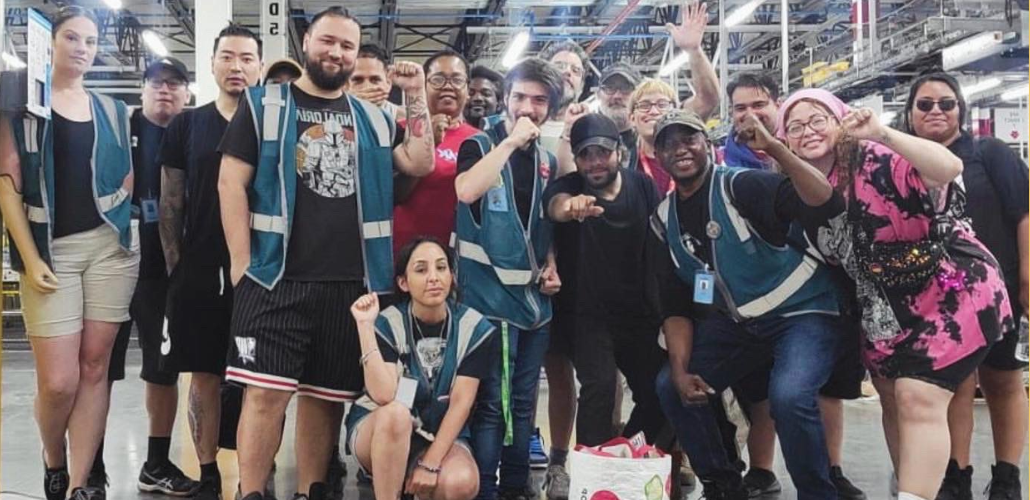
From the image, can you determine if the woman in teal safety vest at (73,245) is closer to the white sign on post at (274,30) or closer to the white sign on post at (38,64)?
the white sign on post at (38,64)

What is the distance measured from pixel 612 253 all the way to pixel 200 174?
4.61 ft

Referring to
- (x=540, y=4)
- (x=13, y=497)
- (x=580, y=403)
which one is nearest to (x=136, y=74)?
(x=540, y=4)

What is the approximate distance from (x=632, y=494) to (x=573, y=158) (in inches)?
44.3

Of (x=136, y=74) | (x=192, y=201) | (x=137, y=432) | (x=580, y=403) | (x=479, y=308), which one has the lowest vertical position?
(x=137, y=432)

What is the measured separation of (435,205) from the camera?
11.9 feet

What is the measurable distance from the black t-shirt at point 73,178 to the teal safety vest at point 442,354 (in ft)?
3.31

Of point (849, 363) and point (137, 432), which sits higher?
point (849, 363)

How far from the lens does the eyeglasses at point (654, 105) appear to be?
3.89 m

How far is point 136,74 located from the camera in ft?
42.2

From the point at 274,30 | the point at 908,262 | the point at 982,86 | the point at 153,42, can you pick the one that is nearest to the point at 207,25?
the point at 274,30

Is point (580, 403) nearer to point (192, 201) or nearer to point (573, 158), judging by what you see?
point (573, 158)

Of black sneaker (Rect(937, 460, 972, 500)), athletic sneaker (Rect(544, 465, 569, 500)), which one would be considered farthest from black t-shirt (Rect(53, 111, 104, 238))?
black sneaker (Rect(937, 460, 972, 500))

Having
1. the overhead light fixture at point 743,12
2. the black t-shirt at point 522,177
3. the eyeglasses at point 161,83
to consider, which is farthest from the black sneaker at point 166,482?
the overhead light fixture at point 743,12

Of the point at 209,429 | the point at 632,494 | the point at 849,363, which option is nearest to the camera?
the point at 632,494
